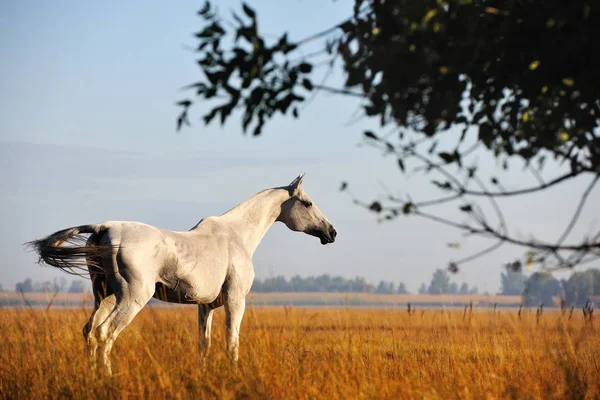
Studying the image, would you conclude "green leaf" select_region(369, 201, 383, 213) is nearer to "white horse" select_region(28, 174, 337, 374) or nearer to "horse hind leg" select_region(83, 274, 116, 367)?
"white horse" select_region(28, 174, 337, 374)

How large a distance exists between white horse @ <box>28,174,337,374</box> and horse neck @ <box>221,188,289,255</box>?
0.01m

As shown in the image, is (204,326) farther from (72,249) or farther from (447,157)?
(447,157)

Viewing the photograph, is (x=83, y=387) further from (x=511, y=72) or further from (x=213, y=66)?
(x=511, y=72)

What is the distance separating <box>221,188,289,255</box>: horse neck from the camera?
942cm

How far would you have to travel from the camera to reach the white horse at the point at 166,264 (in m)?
8.03

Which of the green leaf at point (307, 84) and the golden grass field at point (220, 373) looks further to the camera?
the golden grass field at point (220, 373)

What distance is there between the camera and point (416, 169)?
476 cm

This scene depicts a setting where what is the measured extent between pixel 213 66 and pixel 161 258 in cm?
414

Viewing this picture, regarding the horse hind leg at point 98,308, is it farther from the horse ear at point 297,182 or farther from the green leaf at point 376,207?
the green leaf at point 376,207

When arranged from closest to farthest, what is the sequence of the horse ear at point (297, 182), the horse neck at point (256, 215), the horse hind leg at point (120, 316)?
the horse hind leg at point (120, 316) < the horse neck at point (256, 215) < the horse ear at point (297, 182)

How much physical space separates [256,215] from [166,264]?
1639 millimetres

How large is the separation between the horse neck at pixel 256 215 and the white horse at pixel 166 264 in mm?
13

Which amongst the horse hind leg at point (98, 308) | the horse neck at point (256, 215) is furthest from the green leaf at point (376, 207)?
the horse neck at point (256, 215)

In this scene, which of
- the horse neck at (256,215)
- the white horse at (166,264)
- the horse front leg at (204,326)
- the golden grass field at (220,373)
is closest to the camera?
the golden grass field at (220,373)
